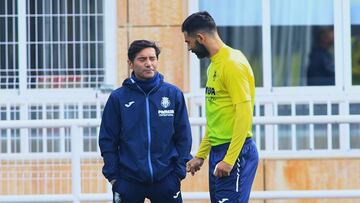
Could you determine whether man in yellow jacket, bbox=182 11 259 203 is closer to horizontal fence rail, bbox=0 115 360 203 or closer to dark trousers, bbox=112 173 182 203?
dark trousers, bbox=112 173 182 203

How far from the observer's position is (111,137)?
25.6 feet

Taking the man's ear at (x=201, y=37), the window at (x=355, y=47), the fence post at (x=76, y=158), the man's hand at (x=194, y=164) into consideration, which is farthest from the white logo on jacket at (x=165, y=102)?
the window at (x=355, y=47)

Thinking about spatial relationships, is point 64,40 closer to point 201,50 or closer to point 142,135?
point 142,135

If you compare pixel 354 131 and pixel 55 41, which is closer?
pixel 354 131

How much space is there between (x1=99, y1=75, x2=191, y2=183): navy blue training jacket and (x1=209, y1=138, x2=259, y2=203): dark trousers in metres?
0.34

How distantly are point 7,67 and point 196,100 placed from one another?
7.49ft

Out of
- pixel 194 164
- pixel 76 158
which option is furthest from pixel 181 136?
pixel 76 158

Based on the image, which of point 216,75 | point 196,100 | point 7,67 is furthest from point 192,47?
point 7,67

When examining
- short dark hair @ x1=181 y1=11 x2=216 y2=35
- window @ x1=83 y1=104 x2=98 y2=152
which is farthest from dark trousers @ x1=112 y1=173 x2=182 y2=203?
window @ x1=83 y1=104 x2=98 y2=152

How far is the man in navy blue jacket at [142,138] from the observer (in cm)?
774

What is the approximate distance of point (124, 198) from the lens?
306 inches

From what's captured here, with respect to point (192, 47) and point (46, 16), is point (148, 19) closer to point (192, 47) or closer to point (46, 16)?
point (46, 16)

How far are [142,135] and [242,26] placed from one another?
234 inches

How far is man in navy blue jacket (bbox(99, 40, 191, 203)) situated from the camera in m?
7.74
